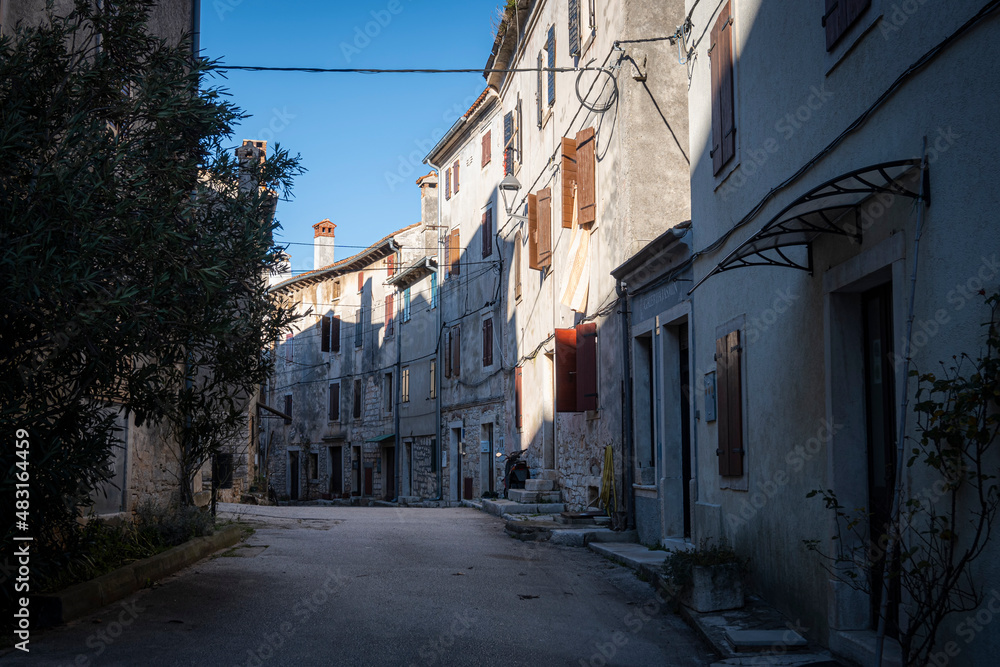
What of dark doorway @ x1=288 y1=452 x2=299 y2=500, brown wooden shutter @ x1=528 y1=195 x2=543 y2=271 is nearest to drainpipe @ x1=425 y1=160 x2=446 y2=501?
brown wooden shutter @ x1=528 y1=195 x2=543 y2=271

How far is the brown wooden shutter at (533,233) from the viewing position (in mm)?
18859

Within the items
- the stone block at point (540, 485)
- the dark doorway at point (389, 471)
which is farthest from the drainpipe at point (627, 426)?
the dark doorway at point (389, 471)

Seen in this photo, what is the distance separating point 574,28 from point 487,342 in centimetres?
1014

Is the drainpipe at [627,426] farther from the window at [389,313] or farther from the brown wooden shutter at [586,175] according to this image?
the window at [389,313]

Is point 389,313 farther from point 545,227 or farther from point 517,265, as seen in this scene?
point 545,227

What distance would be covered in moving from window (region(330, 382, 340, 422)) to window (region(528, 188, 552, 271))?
21859 mm

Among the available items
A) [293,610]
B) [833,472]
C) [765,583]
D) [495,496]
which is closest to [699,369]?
[765,583]

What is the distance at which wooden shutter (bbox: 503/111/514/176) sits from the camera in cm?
2238

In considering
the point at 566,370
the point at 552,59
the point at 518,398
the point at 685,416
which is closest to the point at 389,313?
the point at 518,398

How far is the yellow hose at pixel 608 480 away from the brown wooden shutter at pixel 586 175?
3.88 meters

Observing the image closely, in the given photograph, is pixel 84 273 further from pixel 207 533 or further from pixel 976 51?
pixel 207 533

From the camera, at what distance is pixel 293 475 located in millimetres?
43438

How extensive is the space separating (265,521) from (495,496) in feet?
18.2

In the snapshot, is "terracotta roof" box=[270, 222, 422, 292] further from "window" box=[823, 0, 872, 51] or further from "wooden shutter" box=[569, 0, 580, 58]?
"window" box=[823, 0, 872, 51]
